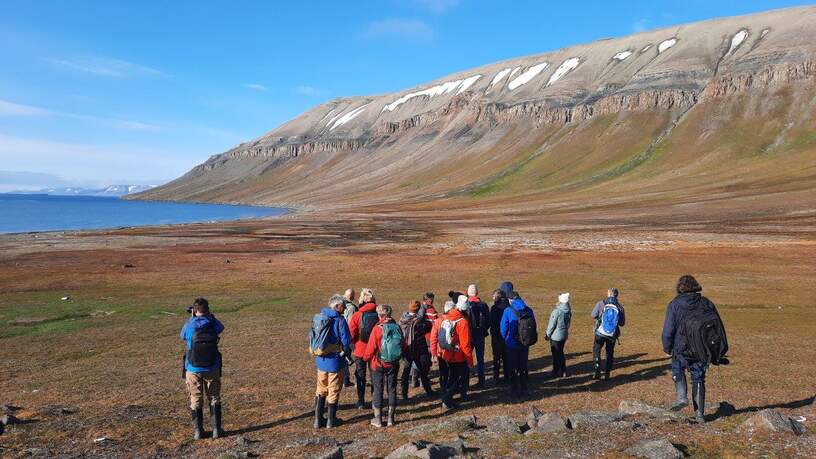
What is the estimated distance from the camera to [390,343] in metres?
12.2

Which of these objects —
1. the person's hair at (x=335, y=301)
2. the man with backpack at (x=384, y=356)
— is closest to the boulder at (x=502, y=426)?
the man with backpack at (x=384, y=356)

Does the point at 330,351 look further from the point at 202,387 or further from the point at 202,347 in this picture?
the point at 202,387

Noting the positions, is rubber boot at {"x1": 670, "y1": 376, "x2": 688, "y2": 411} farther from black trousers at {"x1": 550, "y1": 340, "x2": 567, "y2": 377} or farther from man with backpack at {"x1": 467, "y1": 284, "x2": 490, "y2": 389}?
man with backpack at {"x1": 467, "y1": 284, "x2": 490, "y2": 389}

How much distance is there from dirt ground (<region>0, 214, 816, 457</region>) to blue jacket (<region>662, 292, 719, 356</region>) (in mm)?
1638

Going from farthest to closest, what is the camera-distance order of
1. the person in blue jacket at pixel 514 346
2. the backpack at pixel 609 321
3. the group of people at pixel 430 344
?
the backpack at pixel 609 321 < the person in blue jacket at pixel 514 346 < the group of people at pixel 430 344

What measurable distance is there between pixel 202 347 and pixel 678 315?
9.86m

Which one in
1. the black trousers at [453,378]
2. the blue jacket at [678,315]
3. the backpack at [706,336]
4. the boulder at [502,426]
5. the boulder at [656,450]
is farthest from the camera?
the black trousers at [453,378]

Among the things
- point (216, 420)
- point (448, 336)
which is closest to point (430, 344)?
point (448, 336)

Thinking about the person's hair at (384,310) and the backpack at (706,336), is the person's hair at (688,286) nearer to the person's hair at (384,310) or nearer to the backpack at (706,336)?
the backpack at (706,336)

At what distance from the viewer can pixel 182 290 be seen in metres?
36.8

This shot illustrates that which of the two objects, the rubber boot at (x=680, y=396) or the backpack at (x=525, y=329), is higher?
the backpack at (x=525, y=329)

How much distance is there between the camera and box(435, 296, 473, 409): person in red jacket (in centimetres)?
1309

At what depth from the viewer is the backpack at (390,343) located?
12.2 meters

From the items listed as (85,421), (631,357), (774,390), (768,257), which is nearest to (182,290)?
(85,421)
